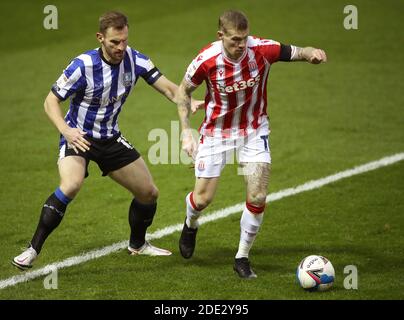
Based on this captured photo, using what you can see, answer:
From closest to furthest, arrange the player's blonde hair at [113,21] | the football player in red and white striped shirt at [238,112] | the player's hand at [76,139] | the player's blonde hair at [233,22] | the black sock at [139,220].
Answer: the player's blonde hair at [233,22] → the player's hand at [76,139] → the player's blonde hair at [113,21] → the football player in red and white striped shirt at [238,112] → the black sock at [139,220]

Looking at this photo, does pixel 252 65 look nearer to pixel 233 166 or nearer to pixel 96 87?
pixel 96 87

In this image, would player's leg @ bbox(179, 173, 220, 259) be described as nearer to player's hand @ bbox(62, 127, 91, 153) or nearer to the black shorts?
the black shorts

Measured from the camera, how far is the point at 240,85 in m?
8.16

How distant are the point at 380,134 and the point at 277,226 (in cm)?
422

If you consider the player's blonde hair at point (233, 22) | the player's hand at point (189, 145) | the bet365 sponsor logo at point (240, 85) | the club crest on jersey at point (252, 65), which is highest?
the player's blonde hair at point (233, 22)

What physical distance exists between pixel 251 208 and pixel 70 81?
2099mm

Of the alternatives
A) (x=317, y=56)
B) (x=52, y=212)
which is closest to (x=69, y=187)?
(x=52, y=212)

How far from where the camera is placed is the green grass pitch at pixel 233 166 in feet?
26.8

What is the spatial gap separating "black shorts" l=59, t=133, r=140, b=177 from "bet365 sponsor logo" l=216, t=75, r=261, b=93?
1.16 meters

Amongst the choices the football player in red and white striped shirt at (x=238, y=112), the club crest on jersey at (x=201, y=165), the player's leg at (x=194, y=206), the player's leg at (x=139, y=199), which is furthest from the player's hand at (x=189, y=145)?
the player's leg at (x=139, y=199)

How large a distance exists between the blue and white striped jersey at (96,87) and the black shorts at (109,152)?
7 centimetres

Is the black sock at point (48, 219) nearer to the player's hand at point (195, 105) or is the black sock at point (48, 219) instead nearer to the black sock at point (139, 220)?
the black sock at point (139, 220)

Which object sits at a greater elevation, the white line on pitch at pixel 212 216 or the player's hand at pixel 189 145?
the player's hand at pixel 189 145

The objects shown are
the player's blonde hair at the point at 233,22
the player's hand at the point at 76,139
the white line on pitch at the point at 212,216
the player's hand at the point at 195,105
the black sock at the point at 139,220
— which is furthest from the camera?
the black sock at the point at 139,220
